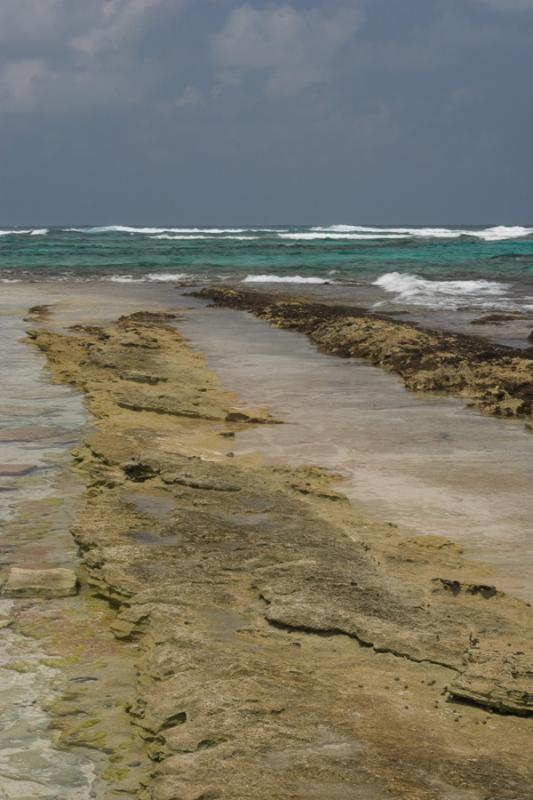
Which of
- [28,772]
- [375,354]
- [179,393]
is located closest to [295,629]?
[28,772]

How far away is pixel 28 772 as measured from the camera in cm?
367

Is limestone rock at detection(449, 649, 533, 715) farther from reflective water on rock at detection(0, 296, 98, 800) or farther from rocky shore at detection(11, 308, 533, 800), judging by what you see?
reflective water on rock at detection(0, 296, 98, 800)

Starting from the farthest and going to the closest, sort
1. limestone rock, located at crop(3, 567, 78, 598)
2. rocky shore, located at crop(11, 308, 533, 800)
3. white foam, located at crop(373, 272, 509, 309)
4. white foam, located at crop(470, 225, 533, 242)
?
white foam, located at crop(470, 225, 533, 242), white foam, located at crop(373, 272, 509, 309), limestone rock, located at crop(3, 567, 78, 598), rocky shore, located at crop(11, 308, 533, 800)

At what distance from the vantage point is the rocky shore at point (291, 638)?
11.5ft

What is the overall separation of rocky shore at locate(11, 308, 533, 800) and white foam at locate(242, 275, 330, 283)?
28578 mm

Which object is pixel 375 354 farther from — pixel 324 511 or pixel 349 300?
pixel 349 300

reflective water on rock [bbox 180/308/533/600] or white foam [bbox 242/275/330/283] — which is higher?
white foam [bbox 242/275/330/283]

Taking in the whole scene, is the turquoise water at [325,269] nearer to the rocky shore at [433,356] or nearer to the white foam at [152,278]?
the white foam at [152,278]

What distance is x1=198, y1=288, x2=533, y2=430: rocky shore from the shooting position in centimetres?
1223

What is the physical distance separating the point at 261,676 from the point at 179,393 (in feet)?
24.1

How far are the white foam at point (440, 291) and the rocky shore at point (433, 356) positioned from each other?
5.57 meters

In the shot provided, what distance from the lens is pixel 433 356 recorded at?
1473cm

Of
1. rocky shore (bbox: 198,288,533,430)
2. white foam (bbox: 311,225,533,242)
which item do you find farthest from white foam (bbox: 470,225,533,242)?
rocky shore (bbox: 198,288,533,430)

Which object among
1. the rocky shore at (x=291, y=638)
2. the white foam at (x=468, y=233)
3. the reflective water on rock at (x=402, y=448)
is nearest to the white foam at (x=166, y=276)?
the reflective water on rock at (x=402, y=448)
